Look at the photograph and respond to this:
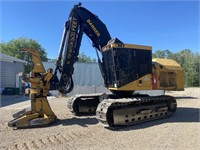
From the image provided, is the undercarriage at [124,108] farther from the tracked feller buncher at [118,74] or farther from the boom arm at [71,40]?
the boom arm at [71,40]

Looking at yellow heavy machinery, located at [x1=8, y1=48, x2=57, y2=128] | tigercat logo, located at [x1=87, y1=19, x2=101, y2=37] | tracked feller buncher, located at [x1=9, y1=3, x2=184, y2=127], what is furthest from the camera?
tigercat logo, located at [x1=87, y1=19, x2=101, y2=37]

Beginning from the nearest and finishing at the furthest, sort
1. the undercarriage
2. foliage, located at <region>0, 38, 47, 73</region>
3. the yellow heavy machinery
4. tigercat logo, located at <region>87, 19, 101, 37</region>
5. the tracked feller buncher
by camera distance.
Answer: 1. the undercarriage
2. the yellow heavy machinery
3. the tracked feller buncher
4. tigercat logo, located at <region>87, 19, 101, 37</region>
5. foliage, located at <region>0, 38, 47, 73</region>

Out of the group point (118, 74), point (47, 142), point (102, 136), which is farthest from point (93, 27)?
point (47, 142)

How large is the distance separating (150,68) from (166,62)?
1.48m

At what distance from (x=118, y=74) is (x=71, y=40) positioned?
2243 millimetres

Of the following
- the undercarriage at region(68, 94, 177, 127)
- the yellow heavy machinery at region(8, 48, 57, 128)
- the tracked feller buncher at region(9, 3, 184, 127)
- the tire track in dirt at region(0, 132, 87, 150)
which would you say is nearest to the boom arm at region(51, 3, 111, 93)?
the tracked feller buncher at region(9, 3, 184, 127)

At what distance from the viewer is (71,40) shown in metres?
9.40

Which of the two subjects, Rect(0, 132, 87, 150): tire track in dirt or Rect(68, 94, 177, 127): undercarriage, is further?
Rect(68, 94, 177, 127): undercarriage

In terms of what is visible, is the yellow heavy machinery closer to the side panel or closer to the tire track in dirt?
the tire track in dirt

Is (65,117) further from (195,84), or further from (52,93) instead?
(195,84)

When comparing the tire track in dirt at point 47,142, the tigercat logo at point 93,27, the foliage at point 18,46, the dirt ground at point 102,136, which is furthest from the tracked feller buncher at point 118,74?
the foliage at point 18,46

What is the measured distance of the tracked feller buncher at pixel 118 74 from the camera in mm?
8523

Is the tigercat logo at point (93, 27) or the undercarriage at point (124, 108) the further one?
the tigercat logo at point (93, 27)

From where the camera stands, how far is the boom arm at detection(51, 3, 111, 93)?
30.9 feet
